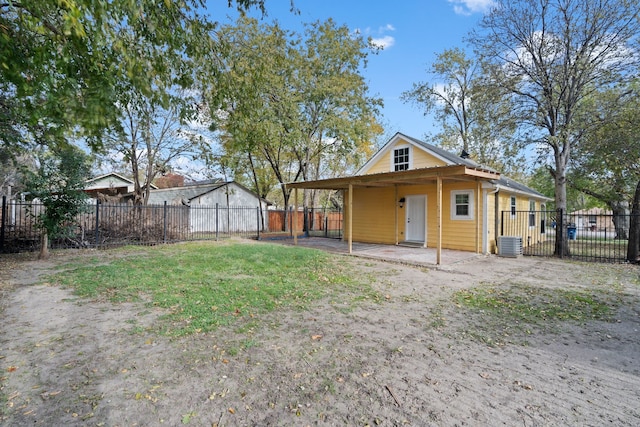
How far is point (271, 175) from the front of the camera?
2738 centimetres

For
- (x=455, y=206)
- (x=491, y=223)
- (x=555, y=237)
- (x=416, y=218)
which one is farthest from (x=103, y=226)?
(x=555, y=237)

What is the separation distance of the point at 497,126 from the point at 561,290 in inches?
320

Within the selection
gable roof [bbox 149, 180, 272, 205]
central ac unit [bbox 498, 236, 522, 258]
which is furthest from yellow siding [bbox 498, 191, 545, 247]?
gable roof [bbox 149, 180, 272, 205]

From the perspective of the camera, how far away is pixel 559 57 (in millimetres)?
10750

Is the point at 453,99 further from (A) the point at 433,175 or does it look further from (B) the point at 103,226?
(B) the point at 103,226

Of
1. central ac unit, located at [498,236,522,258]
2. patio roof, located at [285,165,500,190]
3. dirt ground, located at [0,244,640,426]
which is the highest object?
patio roof, located at [285,165,500,190]

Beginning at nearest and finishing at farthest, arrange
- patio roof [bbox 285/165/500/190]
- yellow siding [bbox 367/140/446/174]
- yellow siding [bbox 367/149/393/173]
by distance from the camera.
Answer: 1. patio roof [bbox 285/165/500/190]
2. yellow siding [bbox 367/140/446/174]
3. yellow siding [bbox 367/149/393/173]

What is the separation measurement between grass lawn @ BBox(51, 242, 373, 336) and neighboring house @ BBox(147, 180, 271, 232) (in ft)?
39.6

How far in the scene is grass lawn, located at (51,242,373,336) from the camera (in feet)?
14.8

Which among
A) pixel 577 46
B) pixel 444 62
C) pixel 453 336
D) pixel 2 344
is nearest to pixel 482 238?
pixel 577 46

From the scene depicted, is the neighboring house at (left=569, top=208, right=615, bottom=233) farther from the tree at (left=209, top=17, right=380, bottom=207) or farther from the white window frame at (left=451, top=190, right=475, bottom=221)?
the tree at (left=209, top=17, right=380, bottom=207)

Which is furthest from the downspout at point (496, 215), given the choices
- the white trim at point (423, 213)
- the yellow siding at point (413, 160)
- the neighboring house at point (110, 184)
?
the neighboring house at point (110, 184)

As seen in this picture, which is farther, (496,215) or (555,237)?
(555,237)

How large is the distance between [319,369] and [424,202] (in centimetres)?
1036
